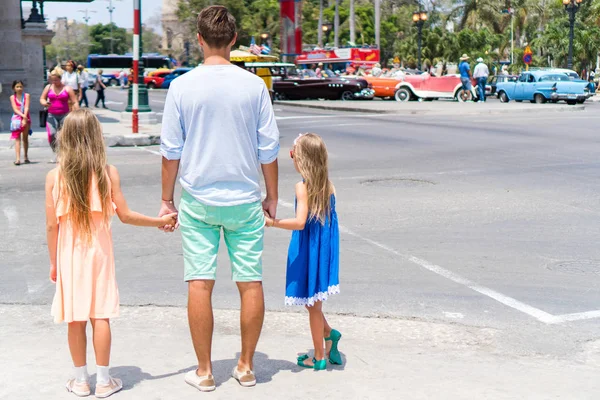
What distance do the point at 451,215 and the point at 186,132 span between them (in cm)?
600

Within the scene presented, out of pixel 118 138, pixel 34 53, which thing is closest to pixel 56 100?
pixel 118 138

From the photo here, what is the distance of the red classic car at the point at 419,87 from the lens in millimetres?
36312

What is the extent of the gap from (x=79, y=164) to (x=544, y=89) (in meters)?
32.9

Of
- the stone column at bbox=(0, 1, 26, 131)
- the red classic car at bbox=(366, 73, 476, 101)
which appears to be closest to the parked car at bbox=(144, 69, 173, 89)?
the red classic car at bbox=(366, 73, 476, 101)

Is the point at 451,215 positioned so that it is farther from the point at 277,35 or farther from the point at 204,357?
the point at 277,35

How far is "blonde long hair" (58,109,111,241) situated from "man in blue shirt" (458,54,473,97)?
2994 centimetres

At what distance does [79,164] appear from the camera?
13.9 feet

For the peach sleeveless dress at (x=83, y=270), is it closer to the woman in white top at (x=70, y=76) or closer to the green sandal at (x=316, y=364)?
the green sandal at (x=316, y=364)

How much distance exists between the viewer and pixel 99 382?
4281 millimetres

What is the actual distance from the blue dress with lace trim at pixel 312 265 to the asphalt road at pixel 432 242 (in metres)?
1.34

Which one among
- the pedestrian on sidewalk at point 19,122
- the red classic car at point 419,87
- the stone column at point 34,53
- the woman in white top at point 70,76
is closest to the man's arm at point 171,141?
the pedestrian on sidewalk at point 19,122

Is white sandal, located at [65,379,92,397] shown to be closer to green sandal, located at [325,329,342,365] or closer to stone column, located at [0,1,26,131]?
green sandal, located at [325,329,342,365]

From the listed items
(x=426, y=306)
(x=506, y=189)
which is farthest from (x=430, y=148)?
(x=426, y=306)

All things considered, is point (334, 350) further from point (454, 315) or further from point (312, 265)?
point (454, 315)
